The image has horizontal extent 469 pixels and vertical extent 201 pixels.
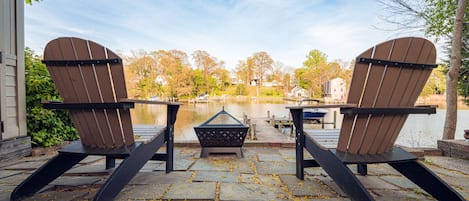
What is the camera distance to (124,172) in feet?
4.30

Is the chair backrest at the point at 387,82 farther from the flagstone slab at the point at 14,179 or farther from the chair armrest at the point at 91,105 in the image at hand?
the flagstone slab at the point at 14,179

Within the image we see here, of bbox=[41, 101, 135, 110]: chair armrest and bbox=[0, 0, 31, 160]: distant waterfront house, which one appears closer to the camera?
bbox=[41, 101, 135, 110]: chair armrest

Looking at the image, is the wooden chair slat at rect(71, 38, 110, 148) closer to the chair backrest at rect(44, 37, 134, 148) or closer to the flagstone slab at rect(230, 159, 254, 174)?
the chair backrest at rect(44, 37, 134, 148)

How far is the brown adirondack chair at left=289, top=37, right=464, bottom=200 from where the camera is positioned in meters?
1.26

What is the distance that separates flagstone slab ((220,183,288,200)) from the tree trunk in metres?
4.11

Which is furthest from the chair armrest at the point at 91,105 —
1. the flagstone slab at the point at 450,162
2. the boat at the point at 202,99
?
the boat at the point at 202,99

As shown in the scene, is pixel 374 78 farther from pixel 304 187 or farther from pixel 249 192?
pixel 249 192

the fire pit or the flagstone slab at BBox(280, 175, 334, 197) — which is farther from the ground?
the fire pit

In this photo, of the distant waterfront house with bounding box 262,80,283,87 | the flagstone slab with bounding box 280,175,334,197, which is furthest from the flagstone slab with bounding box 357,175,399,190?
the distant waterfront house with bounding box 262,80,283,87

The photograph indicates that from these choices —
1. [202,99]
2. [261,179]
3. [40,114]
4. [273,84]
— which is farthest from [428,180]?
[273,84]

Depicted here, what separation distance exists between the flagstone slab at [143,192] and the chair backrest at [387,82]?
133 cm

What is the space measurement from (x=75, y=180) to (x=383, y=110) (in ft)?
7.52

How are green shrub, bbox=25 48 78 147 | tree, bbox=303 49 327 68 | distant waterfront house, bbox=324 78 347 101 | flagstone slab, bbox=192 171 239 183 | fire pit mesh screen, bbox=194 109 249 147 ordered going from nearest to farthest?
flagstone slab, bbox=192 171 239 183 → fire pit mesh screen, bbox=194 109 249 147 → green shrub, bbox=25 48 78 147 → distant waterfront house, bbox=324 78 347 101 → tree, bbox=303 49 327 68

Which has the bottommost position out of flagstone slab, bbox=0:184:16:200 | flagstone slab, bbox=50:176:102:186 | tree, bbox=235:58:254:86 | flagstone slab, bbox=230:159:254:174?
flagstone slab, bbox=230:159:254:174
